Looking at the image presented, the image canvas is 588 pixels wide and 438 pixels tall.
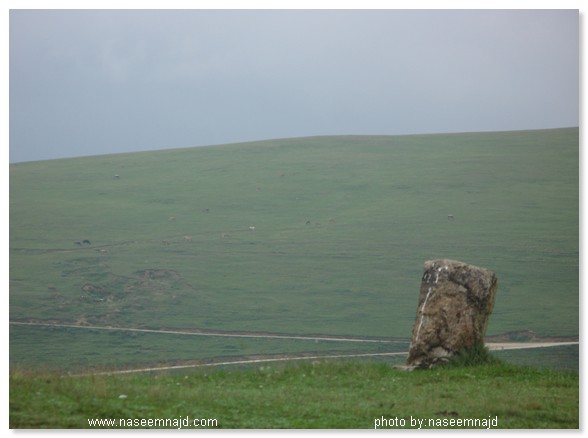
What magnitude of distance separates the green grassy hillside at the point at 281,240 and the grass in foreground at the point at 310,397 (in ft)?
41.0

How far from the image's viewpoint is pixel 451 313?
665 inches

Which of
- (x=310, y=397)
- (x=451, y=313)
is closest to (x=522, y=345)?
(x=451, y=313)

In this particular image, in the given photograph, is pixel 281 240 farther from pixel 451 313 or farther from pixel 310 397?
pixel 310 397

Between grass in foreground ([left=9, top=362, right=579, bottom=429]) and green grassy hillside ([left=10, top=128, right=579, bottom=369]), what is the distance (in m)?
12.5

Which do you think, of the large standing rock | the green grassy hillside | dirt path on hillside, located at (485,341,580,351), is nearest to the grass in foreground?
the large standing rock

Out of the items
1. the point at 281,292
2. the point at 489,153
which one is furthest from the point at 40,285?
the point at 489,153

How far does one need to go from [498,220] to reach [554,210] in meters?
3.84

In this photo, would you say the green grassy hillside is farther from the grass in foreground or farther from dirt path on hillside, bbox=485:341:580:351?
the grass in foreground

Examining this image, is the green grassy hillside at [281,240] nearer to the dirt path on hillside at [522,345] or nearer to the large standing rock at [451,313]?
the dirt path on hillside at [522,345]

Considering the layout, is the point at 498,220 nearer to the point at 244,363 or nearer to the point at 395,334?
the point at 395,334

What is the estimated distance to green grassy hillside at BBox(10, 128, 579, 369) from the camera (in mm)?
35484

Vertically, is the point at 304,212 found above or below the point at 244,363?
above

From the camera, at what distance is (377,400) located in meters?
13.8

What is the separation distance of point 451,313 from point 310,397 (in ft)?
13.7
